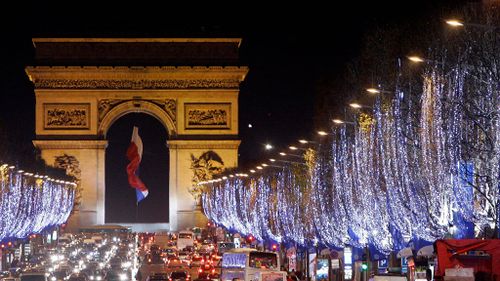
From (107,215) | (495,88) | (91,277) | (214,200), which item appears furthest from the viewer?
(107,215)

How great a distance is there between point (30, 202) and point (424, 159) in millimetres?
60983

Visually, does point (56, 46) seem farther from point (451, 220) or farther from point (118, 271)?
point (451, 220)

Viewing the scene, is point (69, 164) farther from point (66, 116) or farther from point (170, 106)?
point (170, 106)

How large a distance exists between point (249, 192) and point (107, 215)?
4960cm

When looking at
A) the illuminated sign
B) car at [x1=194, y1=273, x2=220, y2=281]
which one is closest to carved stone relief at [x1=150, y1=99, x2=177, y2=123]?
car at [x1=194, y1=273, x2=220, y2=281]

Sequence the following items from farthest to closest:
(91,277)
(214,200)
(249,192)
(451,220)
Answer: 1. (214,200)
2. (249,192)
3. (91,277)
4. (451,220)

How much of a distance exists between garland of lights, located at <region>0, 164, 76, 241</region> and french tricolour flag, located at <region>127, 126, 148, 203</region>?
49.7 feet

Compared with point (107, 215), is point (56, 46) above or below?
above

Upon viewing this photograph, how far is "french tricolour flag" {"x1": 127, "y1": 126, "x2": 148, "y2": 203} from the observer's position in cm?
14150

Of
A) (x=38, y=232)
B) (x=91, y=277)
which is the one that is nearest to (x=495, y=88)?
(x=91, y=277)

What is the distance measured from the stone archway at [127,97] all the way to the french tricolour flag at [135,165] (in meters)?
12.9

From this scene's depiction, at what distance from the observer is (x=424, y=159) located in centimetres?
4491

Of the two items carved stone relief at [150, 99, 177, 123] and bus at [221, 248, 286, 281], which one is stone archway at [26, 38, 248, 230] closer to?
carved stone relief at [150, 99, 177, 123]

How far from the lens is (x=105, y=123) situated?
417ft
